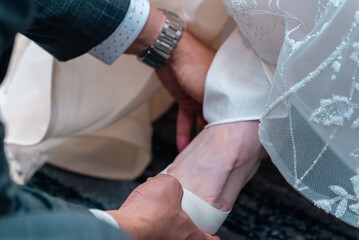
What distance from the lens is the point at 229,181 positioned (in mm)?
660

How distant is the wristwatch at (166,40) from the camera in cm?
73

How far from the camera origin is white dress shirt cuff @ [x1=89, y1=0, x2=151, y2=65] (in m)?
0.68

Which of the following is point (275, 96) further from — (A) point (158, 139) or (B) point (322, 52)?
(A) point (158, 139)

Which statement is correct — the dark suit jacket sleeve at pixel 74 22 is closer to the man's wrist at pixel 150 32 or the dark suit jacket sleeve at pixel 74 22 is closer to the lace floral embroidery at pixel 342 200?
the man's wrist at pixel 150 32

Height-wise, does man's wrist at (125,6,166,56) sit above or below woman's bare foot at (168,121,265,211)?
above

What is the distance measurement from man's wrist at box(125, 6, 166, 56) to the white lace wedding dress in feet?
0.49

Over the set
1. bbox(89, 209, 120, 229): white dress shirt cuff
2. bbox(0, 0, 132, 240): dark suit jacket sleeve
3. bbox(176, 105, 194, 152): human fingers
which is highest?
bbox(0, 0, 132, 240): dark suit jacket sleeve

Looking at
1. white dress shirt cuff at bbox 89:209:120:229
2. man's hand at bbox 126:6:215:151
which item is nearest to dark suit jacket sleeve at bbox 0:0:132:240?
white dress shirt cuff at bbox 89:209:120:229

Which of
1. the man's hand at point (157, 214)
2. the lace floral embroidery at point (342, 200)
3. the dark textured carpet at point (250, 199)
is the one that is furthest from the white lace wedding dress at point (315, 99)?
the dark textured carpet at point (250, 199)

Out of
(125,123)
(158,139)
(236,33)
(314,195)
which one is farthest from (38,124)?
(314,195)

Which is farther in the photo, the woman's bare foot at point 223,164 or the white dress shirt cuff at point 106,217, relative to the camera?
the woman's bare foot at point 223,164

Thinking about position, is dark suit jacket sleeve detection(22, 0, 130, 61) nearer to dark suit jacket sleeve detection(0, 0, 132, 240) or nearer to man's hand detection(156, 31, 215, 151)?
man's hand detection(156, 31, 215, 151)

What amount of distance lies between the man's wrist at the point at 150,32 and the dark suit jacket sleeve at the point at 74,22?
5cm

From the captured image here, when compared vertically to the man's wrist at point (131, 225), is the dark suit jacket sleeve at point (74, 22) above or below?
above
